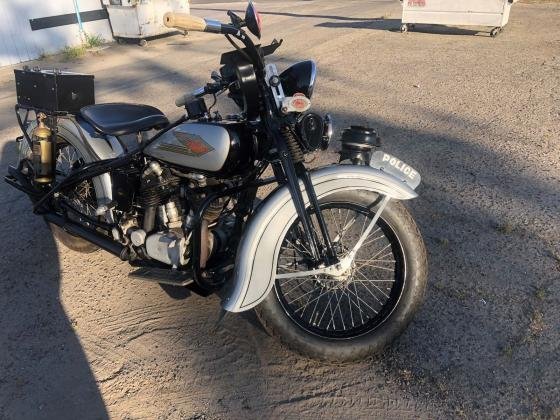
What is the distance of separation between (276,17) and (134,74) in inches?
319

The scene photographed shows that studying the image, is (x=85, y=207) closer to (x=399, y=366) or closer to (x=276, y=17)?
(x=399, y=366)

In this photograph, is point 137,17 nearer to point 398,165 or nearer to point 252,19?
point 252,19

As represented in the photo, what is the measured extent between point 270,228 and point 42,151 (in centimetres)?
197

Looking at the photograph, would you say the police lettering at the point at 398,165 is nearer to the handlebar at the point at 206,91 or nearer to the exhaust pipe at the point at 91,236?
the handlebar at the point at 206,91

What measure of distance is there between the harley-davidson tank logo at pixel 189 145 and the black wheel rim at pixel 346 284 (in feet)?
1.96

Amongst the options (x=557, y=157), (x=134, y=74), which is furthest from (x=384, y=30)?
(x=557, y=157)

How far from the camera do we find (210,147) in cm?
255

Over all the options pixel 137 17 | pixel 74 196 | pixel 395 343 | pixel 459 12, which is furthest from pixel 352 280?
pixel 137 17

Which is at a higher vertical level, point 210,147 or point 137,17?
point 210,147

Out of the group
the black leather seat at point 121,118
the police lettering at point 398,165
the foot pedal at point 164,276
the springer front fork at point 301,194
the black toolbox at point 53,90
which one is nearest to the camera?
the springer front fork at point 301,194

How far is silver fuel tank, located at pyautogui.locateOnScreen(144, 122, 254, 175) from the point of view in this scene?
254 centimetres

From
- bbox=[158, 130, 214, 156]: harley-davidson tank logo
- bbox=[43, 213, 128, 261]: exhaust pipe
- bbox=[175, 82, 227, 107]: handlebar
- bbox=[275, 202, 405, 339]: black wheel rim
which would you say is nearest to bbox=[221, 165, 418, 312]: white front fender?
bbox=[275, 202, 405, 339]: black wheel rim

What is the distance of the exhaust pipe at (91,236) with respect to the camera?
10.3 feet

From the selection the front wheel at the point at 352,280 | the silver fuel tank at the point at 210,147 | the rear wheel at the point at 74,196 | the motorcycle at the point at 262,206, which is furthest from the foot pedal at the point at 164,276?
the rear wheel at the point at 74,196
